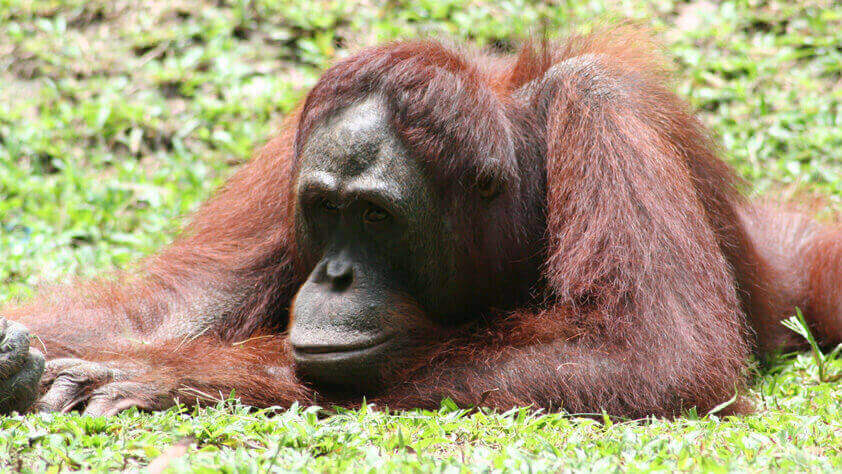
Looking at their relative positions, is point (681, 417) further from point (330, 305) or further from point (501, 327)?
point (330, 305)

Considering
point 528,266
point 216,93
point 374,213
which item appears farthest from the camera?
point 216,93

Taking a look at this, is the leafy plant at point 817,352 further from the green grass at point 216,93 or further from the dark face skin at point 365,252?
the dark face skin at point 365,252

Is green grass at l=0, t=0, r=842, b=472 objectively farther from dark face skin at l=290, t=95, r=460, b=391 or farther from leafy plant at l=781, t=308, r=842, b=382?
dark face skin at l=290, t=95, r=460, b=391

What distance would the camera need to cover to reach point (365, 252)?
11.8 ft

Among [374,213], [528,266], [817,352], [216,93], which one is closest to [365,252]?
[374,213]

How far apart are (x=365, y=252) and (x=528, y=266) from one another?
0.67 metres

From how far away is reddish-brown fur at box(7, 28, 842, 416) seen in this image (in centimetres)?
343

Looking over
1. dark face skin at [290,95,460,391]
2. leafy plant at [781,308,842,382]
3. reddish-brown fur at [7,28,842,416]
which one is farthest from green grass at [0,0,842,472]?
dark face skin at [290,95,460,391]

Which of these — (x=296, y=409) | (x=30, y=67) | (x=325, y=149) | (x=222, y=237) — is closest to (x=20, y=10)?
(x=30, y=67)

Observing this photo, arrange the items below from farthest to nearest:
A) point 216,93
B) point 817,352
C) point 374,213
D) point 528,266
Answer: point 216,93 < point 817,352 < point 528,266 < point 374,213

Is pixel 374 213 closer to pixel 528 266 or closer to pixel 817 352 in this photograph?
pixel 528 266

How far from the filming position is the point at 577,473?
96.9 inches

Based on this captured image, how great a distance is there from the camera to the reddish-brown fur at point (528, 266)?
343 cm

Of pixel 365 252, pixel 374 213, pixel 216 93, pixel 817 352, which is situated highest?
pixel 374 213
